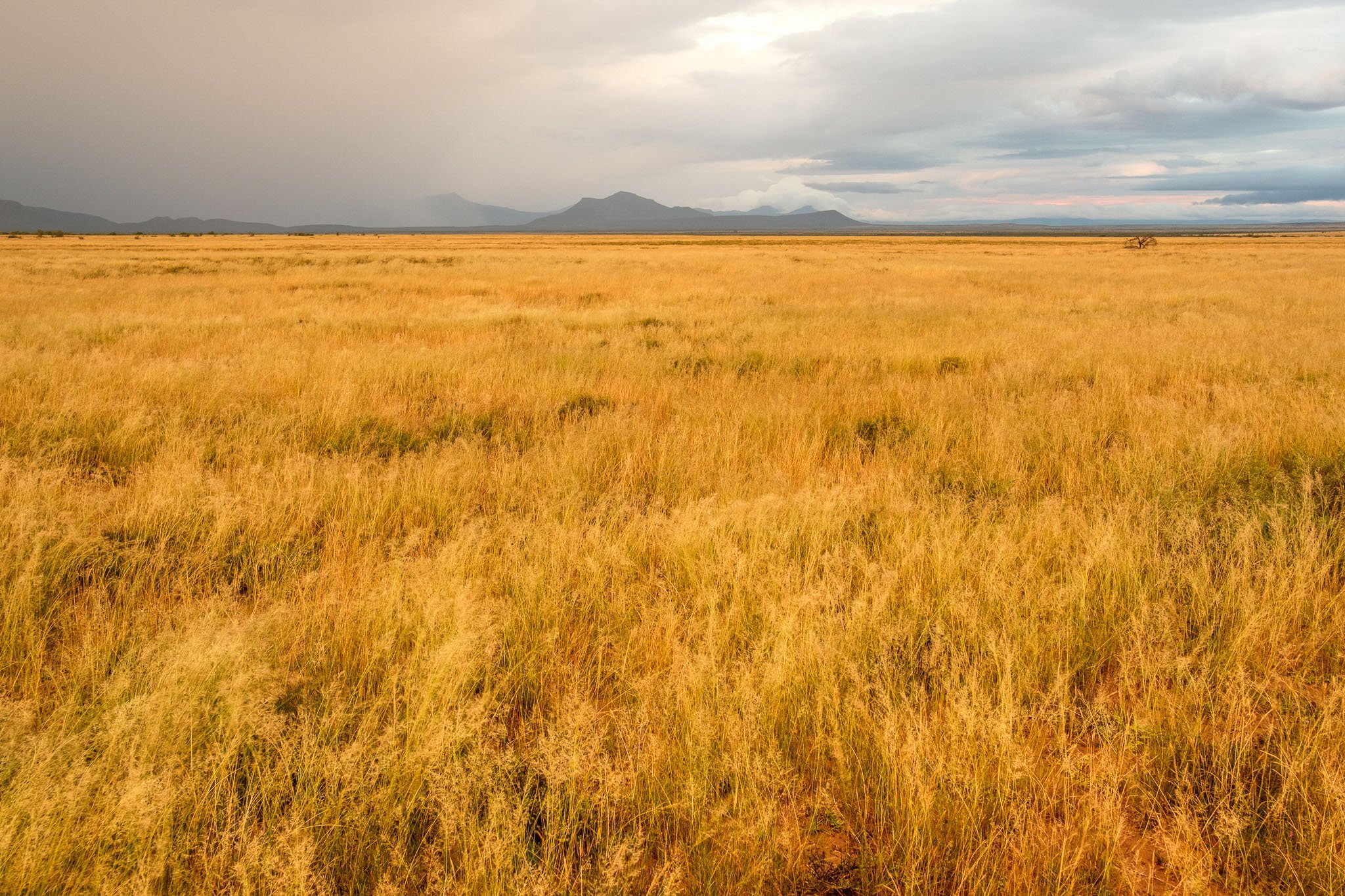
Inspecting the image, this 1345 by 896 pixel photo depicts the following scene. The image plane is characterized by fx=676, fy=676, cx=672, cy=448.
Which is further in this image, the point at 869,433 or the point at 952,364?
the point at 952,364

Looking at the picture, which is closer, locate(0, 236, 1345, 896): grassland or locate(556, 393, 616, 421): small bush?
locate(0, 236, 1345, 896): grassland

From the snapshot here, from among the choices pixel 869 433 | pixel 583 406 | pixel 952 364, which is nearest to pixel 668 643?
pixel 869 433

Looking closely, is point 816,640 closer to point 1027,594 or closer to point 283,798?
point 1027,594

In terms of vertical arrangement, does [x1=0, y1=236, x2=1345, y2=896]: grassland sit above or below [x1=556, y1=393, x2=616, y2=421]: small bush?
below

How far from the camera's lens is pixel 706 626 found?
10.5ft

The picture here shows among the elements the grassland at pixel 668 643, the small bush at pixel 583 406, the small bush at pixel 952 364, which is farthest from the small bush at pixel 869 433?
the small bush at pixel 952 364

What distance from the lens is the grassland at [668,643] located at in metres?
2.05

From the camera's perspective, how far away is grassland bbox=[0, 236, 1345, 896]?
6.72 ft

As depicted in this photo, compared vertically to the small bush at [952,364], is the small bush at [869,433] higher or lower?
lower

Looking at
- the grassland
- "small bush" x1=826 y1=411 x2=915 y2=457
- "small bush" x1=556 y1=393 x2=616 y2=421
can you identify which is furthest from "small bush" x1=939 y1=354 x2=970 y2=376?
"small bush" x1=556 y1=393 x2=616 y2=421

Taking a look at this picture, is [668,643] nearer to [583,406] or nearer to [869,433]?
[869,433]

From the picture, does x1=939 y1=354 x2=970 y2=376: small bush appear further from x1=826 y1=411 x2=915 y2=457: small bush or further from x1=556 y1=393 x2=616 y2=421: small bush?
x1=556 y1=393 x2=616 y2=421: small bush

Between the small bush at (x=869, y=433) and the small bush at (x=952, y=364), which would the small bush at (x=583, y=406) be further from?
the small bush at (x=952, y=364)

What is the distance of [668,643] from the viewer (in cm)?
301
